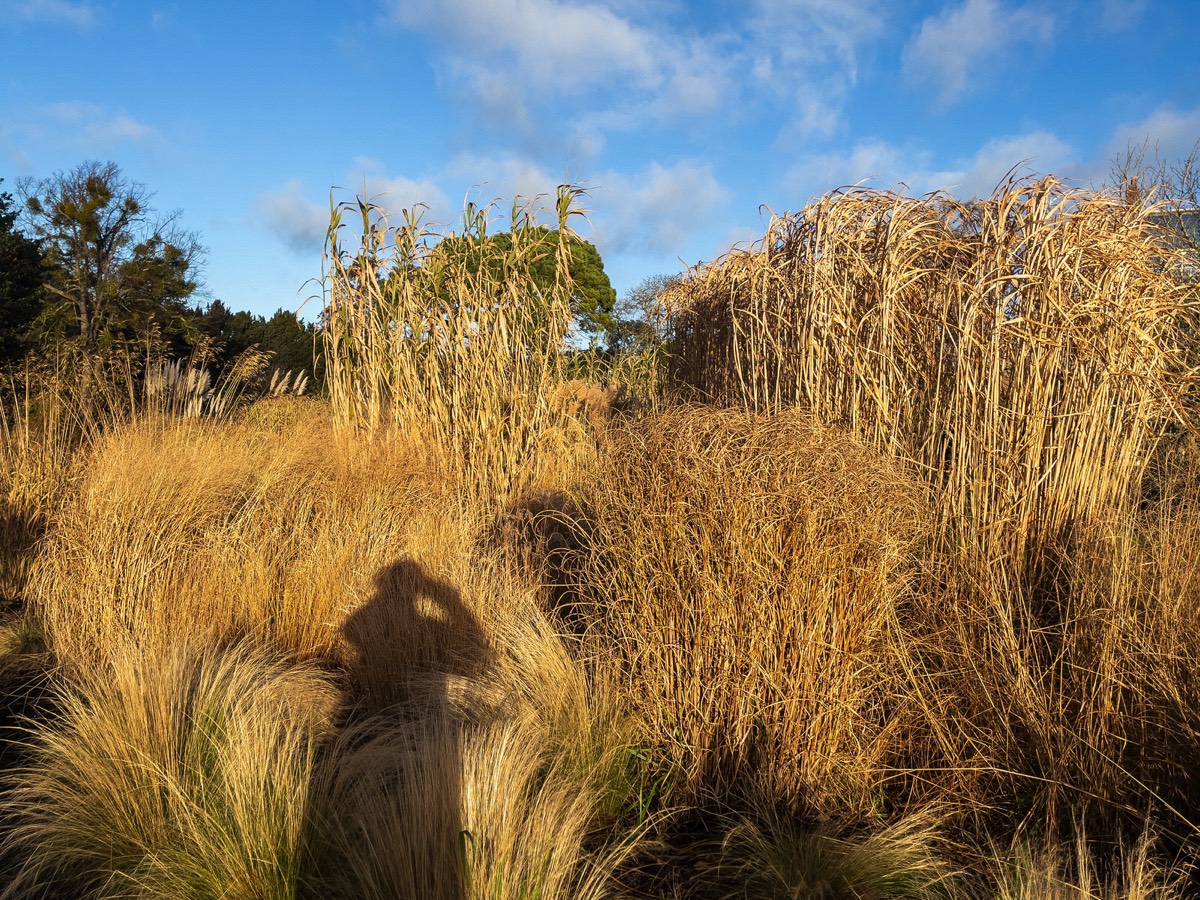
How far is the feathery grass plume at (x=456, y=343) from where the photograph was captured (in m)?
5.93

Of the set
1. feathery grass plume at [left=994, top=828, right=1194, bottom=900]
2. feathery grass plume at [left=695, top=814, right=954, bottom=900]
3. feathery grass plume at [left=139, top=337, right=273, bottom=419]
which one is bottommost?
feathery grass plume at [left=695, top=814, right=954, bottom=900]

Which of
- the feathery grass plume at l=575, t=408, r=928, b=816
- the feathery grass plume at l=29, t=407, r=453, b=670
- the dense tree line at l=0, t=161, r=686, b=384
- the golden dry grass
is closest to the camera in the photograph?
the golden dry grass

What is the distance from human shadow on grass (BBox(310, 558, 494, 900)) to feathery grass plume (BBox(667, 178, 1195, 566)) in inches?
81.3

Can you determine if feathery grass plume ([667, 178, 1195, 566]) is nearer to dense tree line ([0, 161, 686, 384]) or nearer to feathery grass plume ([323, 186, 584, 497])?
feathery grass plume ([323, 186, 584, 497])

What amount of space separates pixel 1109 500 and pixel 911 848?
2.33m

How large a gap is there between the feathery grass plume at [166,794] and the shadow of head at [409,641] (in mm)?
738

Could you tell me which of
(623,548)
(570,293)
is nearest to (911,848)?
(623,548)

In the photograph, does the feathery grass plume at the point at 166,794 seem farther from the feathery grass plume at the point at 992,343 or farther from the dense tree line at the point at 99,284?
the dense tree line at the point at 99,284

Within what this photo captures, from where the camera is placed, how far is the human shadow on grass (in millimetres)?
2033

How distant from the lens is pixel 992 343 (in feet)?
11.8

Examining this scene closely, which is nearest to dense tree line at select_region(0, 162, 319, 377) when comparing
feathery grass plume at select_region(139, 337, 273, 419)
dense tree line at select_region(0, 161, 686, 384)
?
dense tree line at select_region(0, 161, 686, 384)

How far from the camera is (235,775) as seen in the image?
2342 mm

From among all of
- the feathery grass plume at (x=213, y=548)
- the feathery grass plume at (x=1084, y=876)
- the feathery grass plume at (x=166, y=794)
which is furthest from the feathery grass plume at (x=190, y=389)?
the feathery grass plume at (x=1084, y=876)

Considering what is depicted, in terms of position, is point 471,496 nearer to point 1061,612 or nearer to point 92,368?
point 92,368
